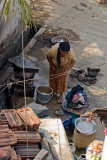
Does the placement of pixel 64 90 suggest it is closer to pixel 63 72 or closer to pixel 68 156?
pixel 63 72

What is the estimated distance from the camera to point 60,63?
7.38 metres

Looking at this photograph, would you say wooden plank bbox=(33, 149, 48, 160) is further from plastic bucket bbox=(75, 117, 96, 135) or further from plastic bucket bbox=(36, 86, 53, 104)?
plastic bucket bbox=(36, 86, 53, 104)

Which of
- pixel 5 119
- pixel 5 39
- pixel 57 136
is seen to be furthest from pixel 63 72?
pixel 5 119

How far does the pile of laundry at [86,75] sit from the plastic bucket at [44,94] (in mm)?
1745

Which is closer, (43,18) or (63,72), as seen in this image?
(63,72)

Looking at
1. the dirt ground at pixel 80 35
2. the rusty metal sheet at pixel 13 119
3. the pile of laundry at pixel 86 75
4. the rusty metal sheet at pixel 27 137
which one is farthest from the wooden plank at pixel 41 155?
the pile of laundry at pixel 86 75

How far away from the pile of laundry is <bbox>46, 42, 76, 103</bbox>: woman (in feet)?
5.22

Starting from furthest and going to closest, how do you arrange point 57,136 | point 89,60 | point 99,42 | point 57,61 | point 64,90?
point 99,42 < point 89,60 < point 64,90 < point 57,61 < point 57,136

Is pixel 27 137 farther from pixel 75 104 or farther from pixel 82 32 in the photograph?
pixel 82 32

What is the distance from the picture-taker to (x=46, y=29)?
12953 mm

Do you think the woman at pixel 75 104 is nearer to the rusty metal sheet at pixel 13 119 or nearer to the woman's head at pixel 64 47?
the woman's head at pixel 64 47

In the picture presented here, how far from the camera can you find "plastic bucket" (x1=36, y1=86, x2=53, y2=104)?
25.7ft

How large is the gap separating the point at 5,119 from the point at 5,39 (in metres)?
4.31

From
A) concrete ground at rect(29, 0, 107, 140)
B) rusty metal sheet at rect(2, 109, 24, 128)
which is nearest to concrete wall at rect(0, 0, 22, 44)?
concrete ground at rect(29, 0, 107, 140)
